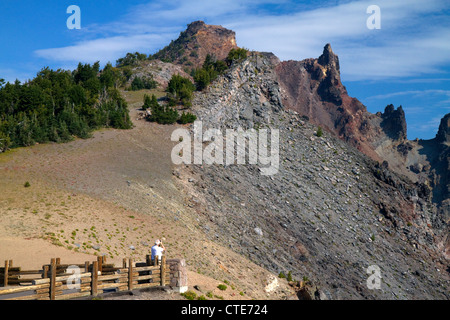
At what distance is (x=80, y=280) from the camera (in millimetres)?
19859

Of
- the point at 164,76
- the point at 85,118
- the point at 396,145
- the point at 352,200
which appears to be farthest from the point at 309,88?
the point at 85,118

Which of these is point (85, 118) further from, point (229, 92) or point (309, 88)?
A: point (309, 88)

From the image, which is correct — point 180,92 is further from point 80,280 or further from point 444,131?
point 444,131

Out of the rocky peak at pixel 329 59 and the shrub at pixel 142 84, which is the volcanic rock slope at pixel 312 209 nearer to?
the shrub at pixel 142 84

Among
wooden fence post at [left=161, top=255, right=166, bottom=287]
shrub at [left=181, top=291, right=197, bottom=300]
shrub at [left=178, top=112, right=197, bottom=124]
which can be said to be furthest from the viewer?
shrub at [left=178, top=112, right=197, bottom=124]

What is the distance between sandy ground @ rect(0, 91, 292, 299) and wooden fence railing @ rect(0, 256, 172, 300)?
4.29 meters

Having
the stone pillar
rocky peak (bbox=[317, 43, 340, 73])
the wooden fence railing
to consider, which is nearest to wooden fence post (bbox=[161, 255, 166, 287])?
the wooden fence railing

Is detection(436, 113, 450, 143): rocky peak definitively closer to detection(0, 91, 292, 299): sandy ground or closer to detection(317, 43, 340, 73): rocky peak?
detection(317, 43, 340, 73): rocky peak


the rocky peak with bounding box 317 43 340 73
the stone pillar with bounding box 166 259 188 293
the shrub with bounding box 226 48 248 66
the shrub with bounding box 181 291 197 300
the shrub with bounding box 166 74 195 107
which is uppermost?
the rocky peak with bounding box 317 43 340 73

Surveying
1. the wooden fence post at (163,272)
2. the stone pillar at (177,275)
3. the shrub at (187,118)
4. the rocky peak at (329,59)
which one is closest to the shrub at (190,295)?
the stone pillar at (177,275)

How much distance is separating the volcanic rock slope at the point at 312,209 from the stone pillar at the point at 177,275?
2360 cm

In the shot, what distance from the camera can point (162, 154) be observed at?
202 ft

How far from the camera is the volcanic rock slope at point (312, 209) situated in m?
52.7

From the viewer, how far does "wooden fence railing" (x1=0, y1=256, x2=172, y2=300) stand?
1852cm
